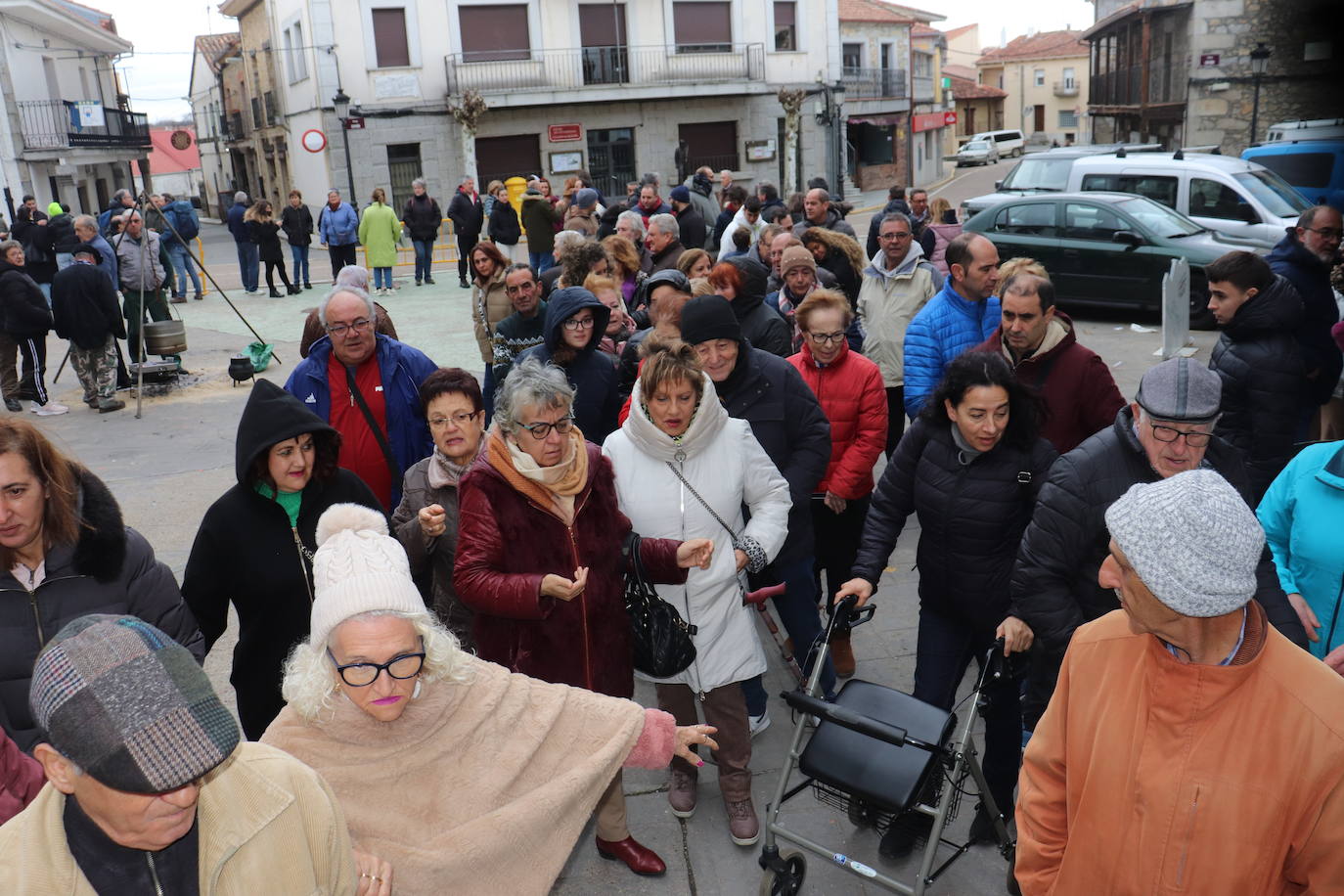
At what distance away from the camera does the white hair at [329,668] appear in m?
2.40

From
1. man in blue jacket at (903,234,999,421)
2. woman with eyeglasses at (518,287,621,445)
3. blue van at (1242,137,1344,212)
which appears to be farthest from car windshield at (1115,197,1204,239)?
woman with eyeglasses at (518,287,621,445)

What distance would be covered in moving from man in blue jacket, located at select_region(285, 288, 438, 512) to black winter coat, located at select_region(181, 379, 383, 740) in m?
1.15

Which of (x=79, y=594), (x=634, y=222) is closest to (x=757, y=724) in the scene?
(x=79, y=594)

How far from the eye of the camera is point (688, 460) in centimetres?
387

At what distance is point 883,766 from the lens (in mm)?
3295

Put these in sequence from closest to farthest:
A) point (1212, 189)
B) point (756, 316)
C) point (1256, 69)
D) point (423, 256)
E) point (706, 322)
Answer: point (706, 322) < point (756, 316) < point (1212, 189) < point (423, 256) < point (1256, 69)

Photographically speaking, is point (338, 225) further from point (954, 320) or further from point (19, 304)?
point (954, 320)

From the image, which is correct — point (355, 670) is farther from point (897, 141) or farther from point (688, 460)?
point (897, 141)

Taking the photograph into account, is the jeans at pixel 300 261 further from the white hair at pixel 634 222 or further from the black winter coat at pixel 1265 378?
the black winter coat at pixel 1265 378

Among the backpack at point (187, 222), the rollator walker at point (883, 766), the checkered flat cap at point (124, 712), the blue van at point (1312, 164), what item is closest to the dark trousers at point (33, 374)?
the backpack at point (187, 222)

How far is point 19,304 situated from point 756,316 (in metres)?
8.48

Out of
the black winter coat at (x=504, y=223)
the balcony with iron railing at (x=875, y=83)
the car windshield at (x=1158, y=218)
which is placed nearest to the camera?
the car windshield at (x=1158, y=218)

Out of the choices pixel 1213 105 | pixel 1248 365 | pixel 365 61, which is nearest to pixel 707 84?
pixel 365 61

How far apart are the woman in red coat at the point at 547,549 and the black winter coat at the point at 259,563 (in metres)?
0.53
